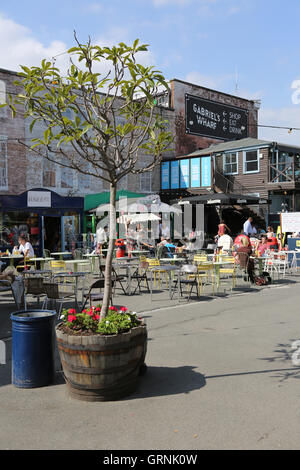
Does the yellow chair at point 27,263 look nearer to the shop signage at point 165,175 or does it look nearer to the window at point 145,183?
the window at point 145,183

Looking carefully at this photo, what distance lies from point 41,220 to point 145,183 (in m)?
10.9

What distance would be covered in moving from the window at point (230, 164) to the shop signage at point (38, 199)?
12952mm

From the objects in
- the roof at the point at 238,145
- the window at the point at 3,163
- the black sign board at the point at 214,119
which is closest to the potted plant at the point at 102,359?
the window at the point at 3,163

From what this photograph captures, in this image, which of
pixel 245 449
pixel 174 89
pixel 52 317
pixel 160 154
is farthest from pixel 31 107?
pixel 174 89

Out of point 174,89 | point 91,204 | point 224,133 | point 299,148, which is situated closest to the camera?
point 91,204

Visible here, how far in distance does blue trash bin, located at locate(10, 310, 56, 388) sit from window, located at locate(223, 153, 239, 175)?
24963mm

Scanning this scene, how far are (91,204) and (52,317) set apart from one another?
1781cm

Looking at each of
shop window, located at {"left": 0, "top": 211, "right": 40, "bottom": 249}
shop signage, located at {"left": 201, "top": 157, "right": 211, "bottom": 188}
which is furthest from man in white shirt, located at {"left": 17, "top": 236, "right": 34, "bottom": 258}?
shop signage, located at {"left": 201, "top": 157, "right": 211, "bottom": 188}

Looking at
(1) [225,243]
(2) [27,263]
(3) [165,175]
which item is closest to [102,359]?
(2) [27,263]

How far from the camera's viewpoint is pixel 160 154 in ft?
19.1

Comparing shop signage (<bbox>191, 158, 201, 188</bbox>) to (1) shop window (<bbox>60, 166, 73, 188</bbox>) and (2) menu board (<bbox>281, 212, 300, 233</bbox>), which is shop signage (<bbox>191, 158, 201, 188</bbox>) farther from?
(2) menu board (<bbox>281, 212, 300, 233</bbox>)

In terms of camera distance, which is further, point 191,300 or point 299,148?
point 299,148

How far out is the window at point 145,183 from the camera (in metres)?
30.5

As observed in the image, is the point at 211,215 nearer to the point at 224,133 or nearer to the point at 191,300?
the point at 224,133
